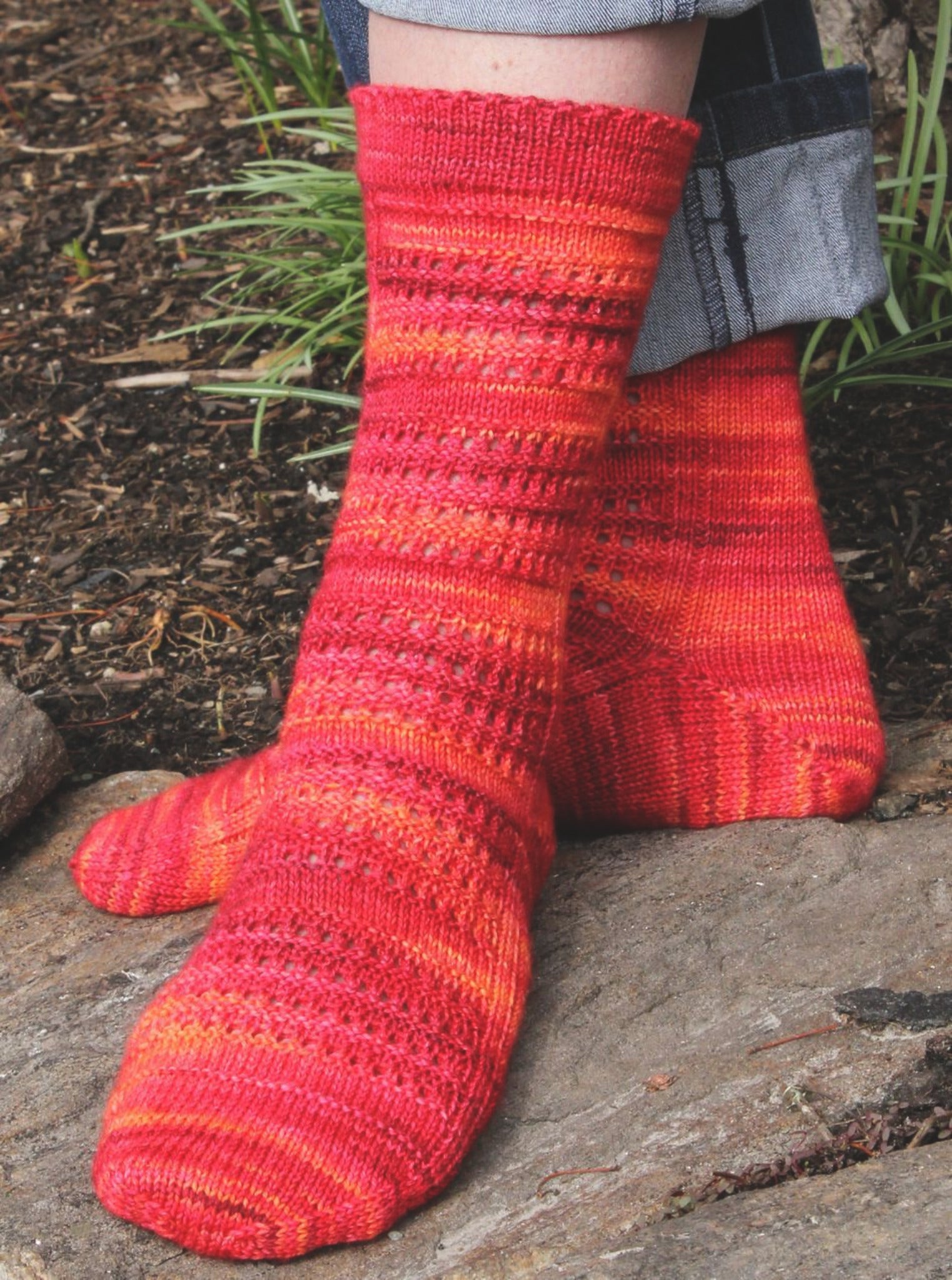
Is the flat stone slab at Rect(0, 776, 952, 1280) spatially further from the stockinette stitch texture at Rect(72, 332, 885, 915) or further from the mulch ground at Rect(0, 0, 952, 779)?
the mulch ground at Rect(0, 0, 952, 779)

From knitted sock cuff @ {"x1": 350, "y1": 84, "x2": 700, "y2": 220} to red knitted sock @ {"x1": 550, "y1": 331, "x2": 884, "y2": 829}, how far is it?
10.7 inches

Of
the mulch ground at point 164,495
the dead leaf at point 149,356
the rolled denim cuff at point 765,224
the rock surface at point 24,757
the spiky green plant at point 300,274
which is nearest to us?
the rolled denim cuff at point 765,224

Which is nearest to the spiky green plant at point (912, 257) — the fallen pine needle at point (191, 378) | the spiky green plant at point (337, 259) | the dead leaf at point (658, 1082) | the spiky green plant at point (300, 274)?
the spiky green plant at point (337, 259)

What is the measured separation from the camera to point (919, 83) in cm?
195

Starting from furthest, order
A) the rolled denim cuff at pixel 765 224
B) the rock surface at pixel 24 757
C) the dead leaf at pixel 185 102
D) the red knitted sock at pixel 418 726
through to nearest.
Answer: the dead leaf at pixel 185 102, the rock surface at pixel 24 757, the rolled denim cuff at pixel 765 224, the red knitted sock at pixel 418 726

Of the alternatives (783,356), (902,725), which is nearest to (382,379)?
(783,356)

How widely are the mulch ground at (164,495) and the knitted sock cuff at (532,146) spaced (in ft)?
2.14

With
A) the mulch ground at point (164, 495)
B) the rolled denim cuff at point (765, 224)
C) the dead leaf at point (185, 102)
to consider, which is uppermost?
the rolled denim cuff at point (765, 224)

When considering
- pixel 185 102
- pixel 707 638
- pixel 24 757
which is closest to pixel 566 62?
pixel 707 638

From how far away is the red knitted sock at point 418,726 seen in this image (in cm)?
82

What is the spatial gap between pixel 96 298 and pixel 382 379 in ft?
4.31

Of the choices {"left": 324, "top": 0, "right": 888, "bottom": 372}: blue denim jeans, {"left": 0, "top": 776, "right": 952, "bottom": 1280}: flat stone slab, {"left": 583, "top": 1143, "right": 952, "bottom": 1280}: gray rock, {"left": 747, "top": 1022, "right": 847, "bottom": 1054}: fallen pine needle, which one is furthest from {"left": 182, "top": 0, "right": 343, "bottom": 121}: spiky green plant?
{"left": 583, "top": 1143, "right": 952, "bottom": 1280}: gray rock

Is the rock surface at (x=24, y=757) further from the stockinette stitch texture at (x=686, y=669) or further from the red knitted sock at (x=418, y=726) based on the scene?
the red knitted sock at (x=418, y=726)

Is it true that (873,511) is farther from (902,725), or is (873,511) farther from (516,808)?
(516,808)
